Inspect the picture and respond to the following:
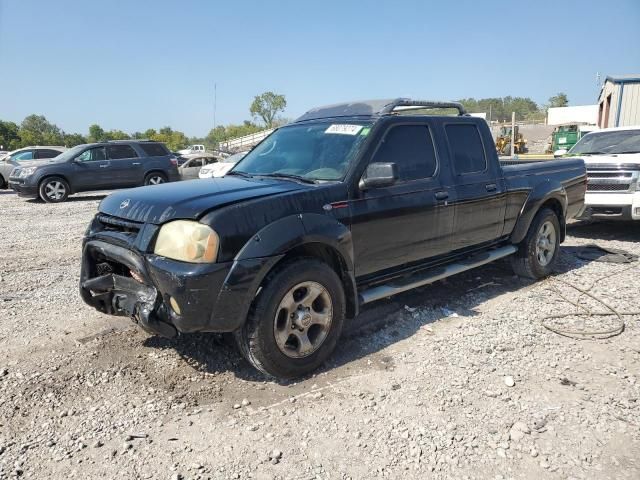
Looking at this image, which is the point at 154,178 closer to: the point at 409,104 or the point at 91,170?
the point at 91,170

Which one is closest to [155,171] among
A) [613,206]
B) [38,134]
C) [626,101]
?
[613,206]

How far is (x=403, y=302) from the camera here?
498 centimetres

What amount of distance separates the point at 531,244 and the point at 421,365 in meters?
2.69

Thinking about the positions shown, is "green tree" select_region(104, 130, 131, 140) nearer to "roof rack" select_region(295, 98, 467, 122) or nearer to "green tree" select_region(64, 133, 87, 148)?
"green tree" select_region(64, 133, 87, 148)

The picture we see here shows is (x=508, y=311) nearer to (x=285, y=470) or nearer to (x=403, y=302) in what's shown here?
(x=403, y=302)

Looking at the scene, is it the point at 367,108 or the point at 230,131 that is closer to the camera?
the point at 367,108

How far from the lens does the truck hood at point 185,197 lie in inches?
123

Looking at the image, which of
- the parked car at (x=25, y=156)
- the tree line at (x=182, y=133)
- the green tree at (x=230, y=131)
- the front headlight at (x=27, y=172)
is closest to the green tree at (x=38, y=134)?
the tree line at (x=182, y=133)

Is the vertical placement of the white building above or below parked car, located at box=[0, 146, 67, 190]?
above

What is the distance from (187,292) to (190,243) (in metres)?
0.30

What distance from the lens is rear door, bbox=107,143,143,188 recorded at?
14.7 meters

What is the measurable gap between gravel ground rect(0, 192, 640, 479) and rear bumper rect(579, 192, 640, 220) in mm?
3256

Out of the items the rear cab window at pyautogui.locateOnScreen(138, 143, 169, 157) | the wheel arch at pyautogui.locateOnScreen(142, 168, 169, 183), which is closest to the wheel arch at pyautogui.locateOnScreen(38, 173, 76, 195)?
the wheel arch at pyautogui.locateOnScreen(142, 168, 169, 183)

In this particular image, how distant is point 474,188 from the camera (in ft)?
15.6
